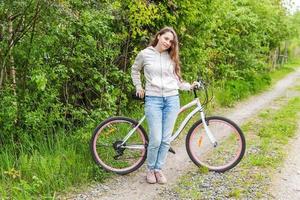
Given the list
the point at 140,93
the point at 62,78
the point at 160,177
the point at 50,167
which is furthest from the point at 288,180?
the point at 62,78

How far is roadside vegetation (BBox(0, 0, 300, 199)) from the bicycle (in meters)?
0.27

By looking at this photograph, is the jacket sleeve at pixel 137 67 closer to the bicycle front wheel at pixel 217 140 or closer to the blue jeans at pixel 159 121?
the blue jeans at pixel 159 121

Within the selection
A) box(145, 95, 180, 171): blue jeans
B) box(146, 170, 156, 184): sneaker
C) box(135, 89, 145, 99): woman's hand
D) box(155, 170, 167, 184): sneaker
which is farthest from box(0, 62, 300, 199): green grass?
box(135, 89, 145, 99): woman's hand

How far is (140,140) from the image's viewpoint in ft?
18.7

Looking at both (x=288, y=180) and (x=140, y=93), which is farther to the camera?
(x=288, y=180)

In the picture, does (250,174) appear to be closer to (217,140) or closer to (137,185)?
(217,140)

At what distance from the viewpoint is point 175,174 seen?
232 inches

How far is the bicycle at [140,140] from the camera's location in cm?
562

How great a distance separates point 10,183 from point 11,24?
196 centimetres

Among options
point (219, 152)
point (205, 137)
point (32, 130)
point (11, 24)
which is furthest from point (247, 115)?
point (11, 24)

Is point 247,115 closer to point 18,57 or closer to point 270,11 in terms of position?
point 18,57

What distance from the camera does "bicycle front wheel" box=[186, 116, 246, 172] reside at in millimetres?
5805

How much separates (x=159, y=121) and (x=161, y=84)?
1.48 feet

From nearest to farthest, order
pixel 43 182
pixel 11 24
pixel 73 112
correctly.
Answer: pixel 43 182 → pixel 11 24 → pixel 73 112
